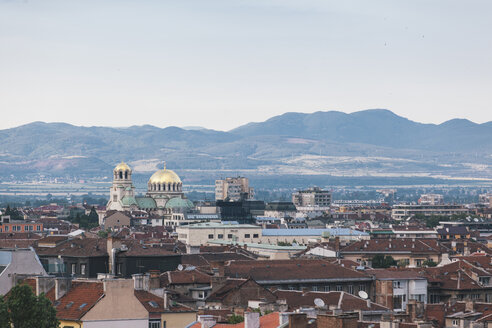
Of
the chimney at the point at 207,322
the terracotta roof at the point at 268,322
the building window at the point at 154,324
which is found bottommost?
the building window at the point at 154,324

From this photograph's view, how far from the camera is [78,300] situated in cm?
4594

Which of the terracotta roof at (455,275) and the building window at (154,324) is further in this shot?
the terracotta roof at (455,275)

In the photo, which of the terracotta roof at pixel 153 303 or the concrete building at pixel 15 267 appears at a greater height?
the concrete building at pixel 15 267

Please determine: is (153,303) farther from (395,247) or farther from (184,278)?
(395,247)

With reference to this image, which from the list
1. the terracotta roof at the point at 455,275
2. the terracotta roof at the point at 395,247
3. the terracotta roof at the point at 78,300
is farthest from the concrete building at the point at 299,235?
the terracotta roof at the point at 78,300

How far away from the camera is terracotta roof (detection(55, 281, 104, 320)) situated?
1762 inches

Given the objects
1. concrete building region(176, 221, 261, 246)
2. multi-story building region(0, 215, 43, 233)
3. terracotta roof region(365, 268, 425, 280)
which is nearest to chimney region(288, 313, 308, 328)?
terracotta roof region(365, 268, 425, 280)

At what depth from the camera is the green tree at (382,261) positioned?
102m

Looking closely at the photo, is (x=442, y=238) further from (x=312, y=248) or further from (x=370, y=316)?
(x=370, y=316)

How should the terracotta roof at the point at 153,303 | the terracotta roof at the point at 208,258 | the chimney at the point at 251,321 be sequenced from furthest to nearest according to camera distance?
the terracotta roof at the point at 208,258, the terracotta roof at the point at 153,303, the chimney at the point at 251,321

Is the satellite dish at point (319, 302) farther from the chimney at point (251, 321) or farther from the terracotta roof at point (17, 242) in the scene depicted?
the terracotta roof at point (17, 242)

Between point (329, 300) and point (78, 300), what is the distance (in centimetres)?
1630

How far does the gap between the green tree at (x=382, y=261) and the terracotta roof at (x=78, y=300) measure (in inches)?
2234

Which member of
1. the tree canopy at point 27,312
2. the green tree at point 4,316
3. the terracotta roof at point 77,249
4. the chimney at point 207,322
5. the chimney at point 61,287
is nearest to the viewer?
the green tree at point 4,316
